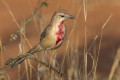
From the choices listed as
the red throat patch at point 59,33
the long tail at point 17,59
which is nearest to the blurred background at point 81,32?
the red throat patch at point 59,33

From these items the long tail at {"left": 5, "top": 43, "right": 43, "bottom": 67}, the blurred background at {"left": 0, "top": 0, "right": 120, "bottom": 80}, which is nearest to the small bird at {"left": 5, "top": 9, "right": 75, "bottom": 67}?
the long tail at {"left": 5, "top": 43, "right": 43, "bottom": 67}

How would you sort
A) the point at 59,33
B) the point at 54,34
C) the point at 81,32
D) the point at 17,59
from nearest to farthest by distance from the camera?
the point at 17,59 < the point at 59,33 < the point at 54,34 < the point at 81,32

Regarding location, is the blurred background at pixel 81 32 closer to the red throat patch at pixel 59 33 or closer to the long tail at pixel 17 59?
the red throat patch at pixel 59 33

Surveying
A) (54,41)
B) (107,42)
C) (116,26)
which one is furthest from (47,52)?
(116,26)

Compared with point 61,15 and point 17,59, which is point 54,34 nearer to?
point 61,15

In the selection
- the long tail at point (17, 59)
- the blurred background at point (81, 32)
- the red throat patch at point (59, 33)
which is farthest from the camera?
the blurred background at point (81, 32)

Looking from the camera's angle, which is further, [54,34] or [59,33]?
[54,34]

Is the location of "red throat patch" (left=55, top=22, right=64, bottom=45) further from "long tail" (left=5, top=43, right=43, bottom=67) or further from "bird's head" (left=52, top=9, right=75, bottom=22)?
"long tail" (left=5, top=43, right=43, bottom=67)

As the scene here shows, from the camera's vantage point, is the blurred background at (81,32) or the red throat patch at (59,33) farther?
the blurred background at (81,32)

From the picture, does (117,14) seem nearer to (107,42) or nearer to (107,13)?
(107,13)

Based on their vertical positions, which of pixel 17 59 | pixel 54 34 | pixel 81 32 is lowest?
pixel 81 32

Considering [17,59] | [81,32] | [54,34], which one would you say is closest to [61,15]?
[54,34]

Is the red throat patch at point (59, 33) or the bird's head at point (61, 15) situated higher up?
the bird's head at point (61, 15)

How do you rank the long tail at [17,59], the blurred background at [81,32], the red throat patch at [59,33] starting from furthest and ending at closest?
the blurred background at [81,32] < the red throat patch at [59,33] < the long tail at [17,59]
